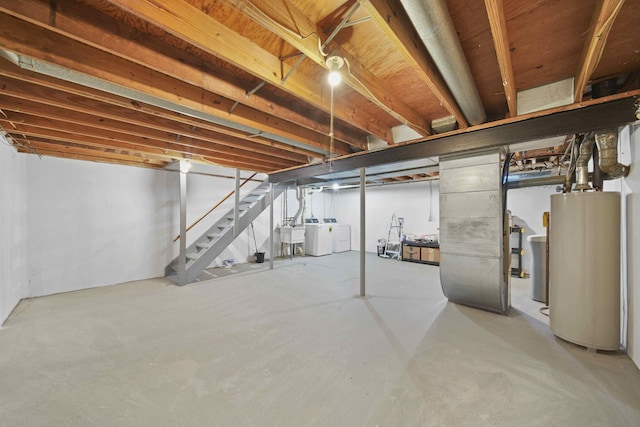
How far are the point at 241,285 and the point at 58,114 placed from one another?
3136 mm

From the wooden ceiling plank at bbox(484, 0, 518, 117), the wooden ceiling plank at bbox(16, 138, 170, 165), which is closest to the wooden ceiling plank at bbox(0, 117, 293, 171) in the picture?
the wooden ceiling plank at bbox(16, 138, 170, 165)

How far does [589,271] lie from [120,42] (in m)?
4.03

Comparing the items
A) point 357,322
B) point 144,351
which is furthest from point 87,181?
point 357,322

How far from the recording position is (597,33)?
1303 mm

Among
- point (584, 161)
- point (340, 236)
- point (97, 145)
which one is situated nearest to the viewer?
point (584, 161)

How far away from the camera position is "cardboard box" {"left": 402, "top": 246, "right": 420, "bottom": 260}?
20.4 ft

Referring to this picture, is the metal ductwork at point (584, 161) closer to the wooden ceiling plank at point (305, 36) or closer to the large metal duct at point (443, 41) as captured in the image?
the large metal duct at point (443, 41)

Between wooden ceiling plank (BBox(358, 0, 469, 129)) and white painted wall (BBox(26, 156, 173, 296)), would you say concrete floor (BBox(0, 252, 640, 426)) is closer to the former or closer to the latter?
white painted wall (BBox(26, 156, 173, 296))

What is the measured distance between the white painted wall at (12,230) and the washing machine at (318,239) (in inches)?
214

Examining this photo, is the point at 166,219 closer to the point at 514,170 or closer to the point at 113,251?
the point at 113,251

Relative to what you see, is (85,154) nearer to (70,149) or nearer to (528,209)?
(70,149)

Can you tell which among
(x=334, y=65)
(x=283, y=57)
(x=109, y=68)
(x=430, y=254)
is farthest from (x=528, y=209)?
(x=109, y=68)

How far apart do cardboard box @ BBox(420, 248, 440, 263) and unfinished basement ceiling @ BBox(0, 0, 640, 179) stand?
152 inches

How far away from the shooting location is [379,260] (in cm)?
649
